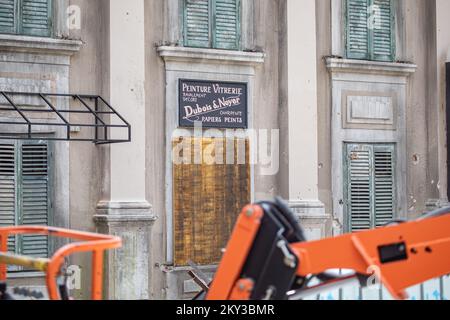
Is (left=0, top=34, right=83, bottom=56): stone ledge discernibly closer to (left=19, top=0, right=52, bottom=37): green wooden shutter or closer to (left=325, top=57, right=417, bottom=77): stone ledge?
(left=19, top=0, right=52, bottom=37): green wooden shutter

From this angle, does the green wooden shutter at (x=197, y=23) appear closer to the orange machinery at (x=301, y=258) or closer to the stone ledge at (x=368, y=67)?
the stone ledge at (x=368, y=67)

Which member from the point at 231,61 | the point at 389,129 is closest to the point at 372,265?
the point at 231,61

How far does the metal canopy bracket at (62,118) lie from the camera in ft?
33.7

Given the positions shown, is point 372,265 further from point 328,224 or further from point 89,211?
point 328,224

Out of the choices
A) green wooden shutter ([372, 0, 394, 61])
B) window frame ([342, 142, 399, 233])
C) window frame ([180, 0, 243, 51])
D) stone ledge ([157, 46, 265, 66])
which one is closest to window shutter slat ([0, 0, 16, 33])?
stone ledge ([157, 46, 265, 66])

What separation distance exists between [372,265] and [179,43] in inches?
270

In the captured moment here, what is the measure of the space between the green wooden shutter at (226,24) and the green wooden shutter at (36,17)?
2341 mm

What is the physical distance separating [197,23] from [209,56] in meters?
0.49

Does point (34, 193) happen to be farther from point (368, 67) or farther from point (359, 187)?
point (368, 67)

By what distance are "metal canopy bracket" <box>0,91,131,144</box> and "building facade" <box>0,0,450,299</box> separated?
3 centimetres

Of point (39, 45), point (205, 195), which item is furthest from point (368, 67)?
point (39, 45)

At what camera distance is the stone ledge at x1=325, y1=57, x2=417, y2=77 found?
12.4 metres

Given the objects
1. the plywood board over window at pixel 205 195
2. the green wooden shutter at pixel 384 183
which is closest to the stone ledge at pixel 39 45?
the plywood board over window at pixel 205 195

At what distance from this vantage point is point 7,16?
1048cm
